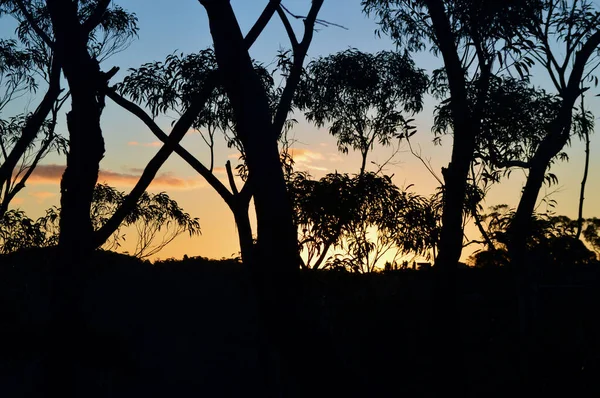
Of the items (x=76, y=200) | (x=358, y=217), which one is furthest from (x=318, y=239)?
(x=76, y=200)

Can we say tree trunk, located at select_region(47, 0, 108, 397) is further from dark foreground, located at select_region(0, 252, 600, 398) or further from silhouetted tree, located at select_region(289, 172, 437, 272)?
silhouetted tree, located at select_region(289, 172, 437, 272)

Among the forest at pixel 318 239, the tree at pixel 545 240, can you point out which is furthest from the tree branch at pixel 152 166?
the tree at pixel 545 240

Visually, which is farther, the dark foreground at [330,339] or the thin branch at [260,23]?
the dark foreground at [330,339]

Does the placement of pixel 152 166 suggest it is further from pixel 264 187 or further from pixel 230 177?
pixel 230 177

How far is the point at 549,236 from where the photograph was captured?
15.9 m

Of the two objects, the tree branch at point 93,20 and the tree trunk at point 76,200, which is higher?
the tree branch at point 93,20

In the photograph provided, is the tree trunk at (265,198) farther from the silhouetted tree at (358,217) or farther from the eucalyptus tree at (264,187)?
the silhouetted tree at (358,217)

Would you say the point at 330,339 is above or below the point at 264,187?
below

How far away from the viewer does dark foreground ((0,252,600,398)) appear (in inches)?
396

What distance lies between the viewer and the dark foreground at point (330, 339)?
10.1m

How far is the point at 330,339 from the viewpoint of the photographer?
5.77m

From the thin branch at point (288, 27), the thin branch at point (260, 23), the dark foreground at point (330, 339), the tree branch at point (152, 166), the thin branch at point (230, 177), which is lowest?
the dark foreground at point (330, 339)

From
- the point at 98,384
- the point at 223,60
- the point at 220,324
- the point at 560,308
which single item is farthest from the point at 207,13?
the point at 220,324

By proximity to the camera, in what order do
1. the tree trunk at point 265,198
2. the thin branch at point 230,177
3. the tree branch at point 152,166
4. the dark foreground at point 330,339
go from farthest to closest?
1. the thin branch at point 230,177
2. the dark foreground at point 330,339
3. the tree branch at point 152,166
4. the tree trunk at point 265,198
